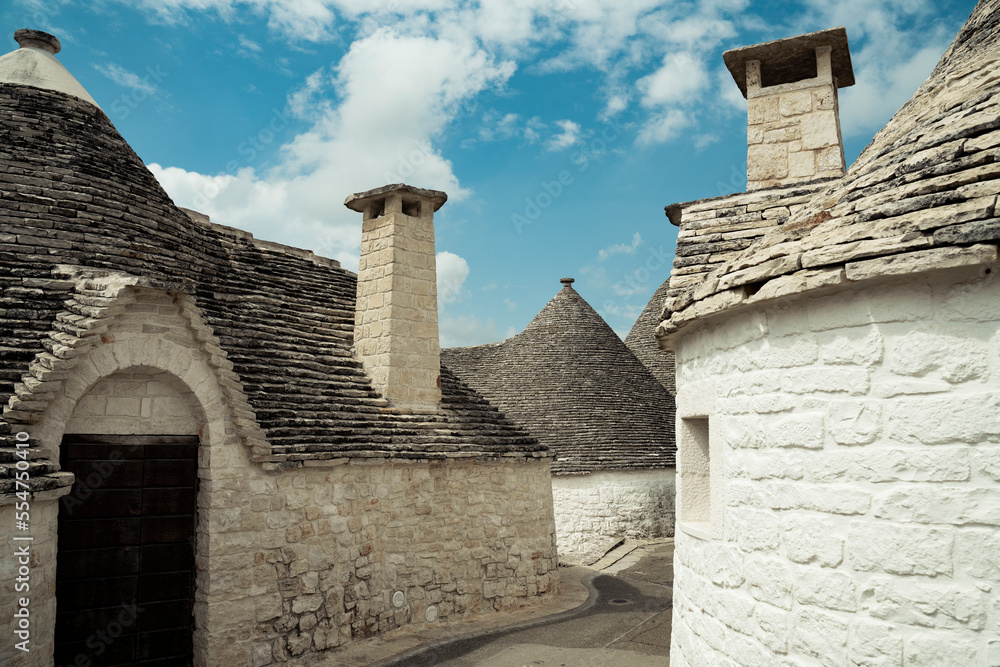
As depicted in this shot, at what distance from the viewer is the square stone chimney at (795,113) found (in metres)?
6.95

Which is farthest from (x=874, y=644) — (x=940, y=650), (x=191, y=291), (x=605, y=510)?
(x=605, y=510)

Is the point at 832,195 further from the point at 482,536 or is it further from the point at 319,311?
the point at 319,311

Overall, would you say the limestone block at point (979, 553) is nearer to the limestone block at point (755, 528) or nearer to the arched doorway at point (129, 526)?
the limestone block at point (755, 528)

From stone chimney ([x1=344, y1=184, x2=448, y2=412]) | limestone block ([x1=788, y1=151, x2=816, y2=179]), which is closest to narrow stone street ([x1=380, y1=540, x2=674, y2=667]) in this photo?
stone chimney ([x1=344, y1=184, x2=448, y2=412])

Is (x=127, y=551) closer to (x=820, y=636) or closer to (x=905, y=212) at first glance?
(x=820, y=636)

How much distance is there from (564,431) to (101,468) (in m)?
12.2

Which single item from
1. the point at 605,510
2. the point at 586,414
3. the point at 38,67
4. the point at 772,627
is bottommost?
the point at 605,510

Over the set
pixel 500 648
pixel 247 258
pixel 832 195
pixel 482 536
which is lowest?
pixel 500 648

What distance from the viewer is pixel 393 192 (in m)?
10.2

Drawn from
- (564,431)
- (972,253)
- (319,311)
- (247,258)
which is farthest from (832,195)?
(564,431)

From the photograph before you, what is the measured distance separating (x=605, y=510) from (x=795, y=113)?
11.3 metres

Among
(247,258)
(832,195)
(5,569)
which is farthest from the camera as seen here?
(247,258)

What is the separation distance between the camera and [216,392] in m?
7.12

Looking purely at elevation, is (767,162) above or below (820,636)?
above
